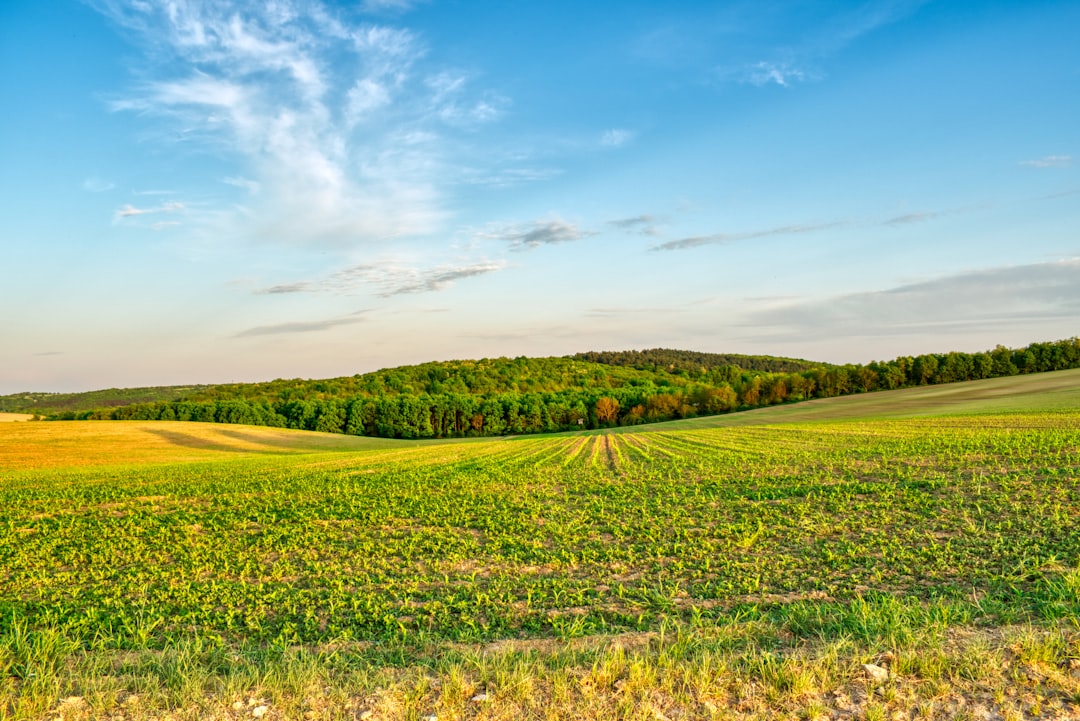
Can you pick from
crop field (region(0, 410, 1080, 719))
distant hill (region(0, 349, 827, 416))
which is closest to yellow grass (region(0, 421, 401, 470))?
crop field (region(0, 410, 1080, 719))

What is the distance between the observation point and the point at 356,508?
19.2 metres

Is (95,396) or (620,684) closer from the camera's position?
(620,684)

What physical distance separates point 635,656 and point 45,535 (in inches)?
663

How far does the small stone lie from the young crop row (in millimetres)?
2586

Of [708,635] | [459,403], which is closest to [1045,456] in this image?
[708,635]

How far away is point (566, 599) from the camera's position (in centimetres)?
937

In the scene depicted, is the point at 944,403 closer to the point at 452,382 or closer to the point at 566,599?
the point at 566,599

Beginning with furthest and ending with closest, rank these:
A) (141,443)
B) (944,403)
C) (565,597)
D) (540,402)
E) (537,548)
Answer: (540,402)
(944,403)
(141,443)
(537,548)
(565,597)

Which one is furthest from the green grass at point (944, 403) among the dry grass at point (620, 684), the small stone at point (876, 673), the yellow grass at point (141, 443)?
the small stone at point (876, 673)

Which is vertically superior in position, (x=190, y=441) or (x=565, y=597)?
(x=565, y=597)

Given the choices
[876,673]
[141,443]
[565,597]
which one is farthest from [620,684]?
[141,443]

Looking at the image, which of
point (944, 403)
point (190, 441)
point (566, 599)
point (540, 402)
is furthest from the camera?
point (540, 402)

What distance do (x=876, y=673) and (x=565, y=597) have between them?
4.51m

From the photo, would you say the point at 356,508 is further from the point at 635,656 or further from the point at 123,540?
the point at 635,656
